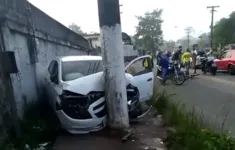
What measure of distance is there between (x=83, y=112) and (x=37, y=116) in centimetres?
149

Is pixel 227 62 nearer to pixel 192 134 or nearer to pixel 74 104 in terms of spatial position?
pixel 192 134

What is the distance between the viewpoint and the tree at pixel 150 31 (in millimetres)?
76375

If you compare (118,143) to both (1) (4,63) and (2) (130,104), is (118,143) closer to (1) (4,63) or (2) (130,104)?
(2) (130,104)

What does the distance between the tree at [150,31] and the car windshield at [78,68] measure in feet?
229

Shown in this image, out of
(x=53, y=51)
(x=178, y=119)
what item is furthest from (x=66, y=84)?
(x=53, y=51)

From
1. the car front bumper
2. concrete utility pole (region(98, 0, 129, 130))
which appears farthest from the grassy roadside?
the car front bumper

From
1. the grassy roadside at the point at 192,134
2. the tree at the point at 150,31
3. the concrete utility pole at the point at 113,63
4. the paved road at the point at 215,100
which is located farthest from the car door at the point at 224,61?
the tree at the point at 150,31

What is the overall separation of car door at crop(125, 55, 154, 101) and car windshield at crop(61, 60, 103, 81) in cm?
86

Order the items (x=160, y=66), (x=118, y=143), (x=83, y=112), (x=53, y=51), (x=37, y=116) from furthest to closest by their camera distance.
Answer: (x=160, y=66)
(x=53, y=51)
(x=37, y=116)
(x=83, y=112)
(x=118, y=143)

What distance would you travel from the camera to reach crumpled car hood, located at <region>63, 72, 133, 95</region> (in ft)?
18.7

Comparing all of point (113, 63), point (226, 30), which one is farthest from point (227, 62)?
point (226, 30)

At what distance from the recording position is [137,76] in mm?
7191

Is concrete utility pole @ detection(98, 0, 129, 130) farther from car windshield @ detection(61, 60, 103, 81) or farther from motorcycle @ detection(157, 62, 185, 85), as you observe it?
motorcycle @ detection(157, 62, 185, 85)

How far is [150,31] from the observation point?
76.4m
